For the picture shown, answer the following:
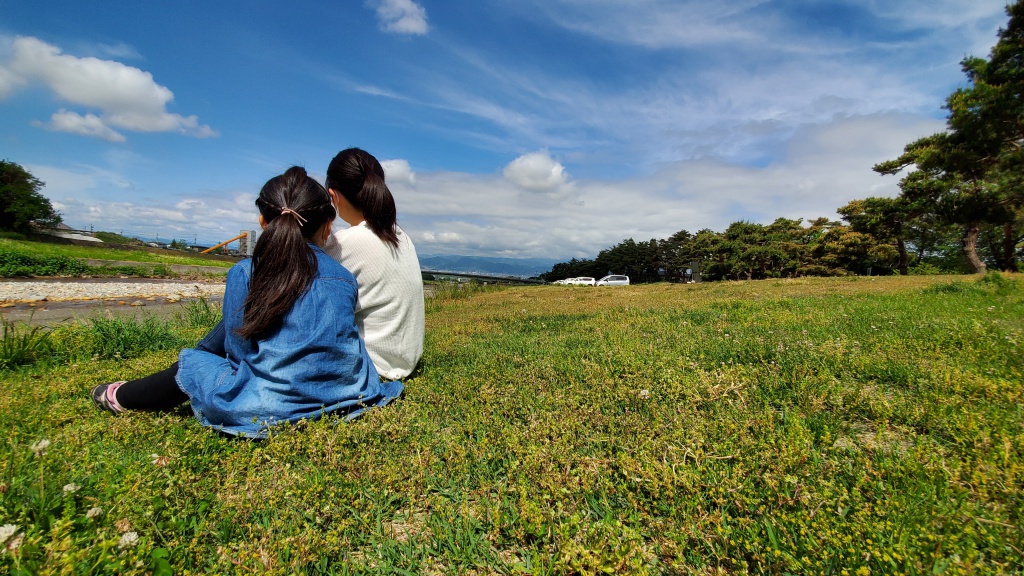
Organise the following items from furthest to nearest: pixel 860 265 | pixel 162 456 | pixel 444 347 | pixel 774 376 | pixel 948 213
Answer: pixel 860 265
pixel 948 213
pixel 444 347
pixel 774 376
pixel 162 456

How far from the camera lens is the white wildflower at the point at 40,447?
80.3 inches

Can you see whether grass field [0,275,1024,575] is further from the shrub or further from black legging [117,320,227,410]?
the shrub

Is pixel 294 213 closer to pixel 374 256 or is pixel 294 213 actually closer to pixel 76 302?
pixel 374 256

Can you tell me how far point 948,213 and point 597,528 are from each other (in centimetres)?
2413

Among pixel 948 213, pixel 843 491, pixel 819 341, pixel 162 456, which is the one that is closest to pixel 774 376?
pixel 819 341

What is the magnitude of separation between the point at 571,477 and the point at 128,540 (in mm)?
1661

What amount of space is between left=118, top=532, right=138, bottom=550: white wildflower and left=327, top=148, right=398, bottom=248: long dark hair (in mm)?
2098

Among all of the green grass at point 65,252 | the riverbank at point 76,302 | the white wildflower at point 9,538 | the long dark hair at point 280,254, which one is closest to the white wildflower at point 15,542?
the white wildflower at point 9,538

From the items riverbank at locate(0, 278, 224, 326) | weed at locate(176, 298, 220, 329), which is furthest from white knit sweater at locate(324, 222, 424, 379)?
riverbank at locate(0, 278, 224, 326)

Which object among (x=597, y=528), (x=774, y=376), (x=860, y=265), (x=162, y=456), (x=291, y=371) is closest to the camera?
(x=597, y=528)

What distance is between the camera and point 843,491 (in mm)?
1696

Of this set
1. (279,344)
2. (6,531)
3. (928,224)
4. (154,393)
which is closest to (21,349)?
(154,393)

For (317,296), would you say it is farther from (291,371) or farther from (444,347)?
(444,347)

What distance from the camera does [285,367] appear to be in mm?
2445
